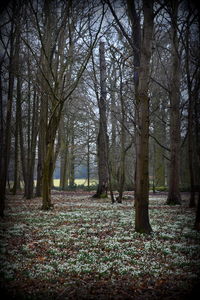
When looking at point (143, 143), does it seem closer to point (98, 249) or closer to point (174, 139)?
point (98, 249)

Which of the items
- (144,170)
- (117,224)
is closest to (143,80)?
(144,170)

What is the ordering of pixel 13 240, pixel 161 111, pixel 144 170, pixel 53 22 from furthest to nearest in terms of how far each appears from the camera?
pixel 161 111, pixel 53 22, pixel 144 170, pixel 13 240

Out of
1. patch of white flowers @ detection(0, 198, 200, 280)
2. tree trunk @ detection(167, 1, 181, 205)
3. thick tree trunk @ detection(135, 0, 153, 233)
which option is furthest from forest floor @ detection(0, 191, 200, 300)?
tree trunk @ detection(167, 1, 181, 205)

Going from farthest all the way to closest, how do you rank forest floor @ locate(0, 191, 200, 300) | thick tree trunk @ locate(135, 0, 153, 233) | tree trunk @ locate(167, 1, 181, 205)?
tree trunk @ locate(167, 1, 181, 205)
thick tree trunk @ locate(135, 0, 153, 233)
forest floor @ locate(0, 191, 200, 300)

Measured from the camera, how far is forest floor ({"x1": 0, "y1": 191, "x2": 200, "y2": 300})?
4.66 meters

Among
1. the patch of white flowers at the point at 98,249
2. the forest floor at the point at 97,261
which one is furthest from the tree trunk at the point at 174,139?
the forest floor at the point at 97,261

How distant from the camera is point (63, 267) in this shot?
5.75 meters

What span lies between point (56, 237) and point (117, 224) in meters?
2.97

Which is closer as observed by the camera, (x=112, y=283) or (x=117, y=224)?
(x=112, y=283)

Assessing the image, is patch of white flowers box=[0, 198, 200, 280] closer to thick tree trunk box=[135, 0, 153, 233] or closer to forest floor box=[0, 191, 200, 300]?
forest floor box=[0, 191, 200, 300]

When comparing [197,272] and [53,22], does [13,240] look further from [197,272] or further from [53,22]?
[53,22]

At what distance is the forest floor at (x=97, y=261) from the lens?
4.66 metres

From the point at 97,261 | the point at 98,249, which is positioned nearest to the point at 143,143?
the point at 98,249

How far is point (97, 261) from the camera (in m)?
6.16
